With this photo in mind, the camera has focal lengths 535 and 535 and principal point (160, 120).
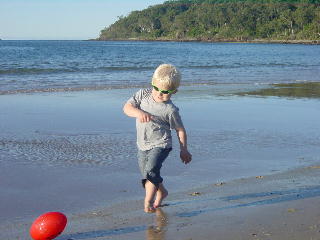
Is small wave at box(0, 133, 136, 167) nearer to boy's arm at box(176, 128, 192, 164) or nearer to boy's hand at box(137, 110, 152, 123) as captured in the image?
boy's arm at box(176, 128, 192, 164)

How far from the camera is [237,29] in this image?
14300 centimetres

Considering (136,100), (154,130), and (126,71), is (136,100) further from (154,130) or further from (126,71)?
(126,71)

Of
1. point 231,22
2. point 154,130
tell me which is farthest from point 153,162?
point 231,22

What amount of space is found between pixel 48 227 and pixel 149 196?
1010mm

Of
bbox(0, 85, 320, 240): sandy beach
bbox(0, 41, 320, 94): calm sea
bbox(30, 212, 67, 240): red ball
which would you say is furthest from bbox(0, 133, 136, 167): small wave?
bbox(0, 41, 320, 94): calm sea

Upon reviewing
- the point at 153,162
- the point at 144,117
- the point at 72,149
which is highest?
the point at 144,117

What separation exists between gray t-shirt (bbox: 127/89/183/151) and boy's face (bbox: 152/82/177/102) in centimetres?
3

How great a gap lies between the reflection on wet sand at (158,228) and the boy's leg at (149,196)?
7 cm

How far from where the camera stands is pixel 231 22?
148000 millimetres

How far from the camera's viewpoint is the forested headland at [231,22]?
131m

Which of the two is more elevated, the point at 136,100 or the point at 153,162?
the point at 136,100

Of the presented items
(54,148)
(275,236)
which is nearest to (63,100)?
(54,148)

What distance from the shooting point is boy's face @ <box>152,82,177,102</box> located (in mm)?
4070

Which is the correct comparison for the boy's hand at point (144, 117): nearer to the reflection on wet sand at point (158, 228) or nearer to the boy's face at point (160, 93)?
the boy's face at point (160, 93)
